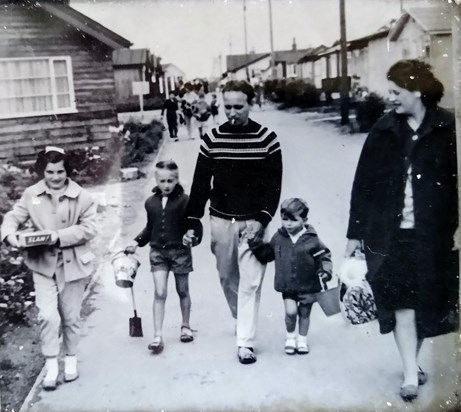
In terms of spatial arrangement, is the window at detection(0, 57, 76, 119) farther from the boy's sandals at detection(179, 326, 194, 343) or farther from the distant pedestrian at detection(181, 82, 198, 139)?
the boy's sandals at detection(179, 326, 194, 343)

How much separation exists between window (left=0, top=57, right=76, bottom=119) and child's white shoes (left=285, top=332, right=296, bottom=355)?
1.58m

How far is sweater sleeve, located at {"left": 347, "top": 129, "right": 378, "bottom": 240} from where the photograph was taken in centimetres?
286

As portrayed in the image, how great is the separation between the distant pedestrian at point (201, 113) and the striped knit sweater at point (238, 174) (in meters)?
0.05

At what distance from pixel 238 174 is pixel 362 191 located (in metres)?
0.62

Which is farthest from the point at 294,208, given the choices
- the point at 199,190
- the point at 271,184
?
the point at 199,190

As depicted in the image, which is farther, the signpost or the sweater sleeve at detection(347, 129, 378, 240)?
the signpost

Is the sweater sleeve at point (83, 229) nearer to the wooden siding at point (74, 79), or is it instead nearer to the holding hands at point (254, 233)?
the wooden siding at point (74, 79)

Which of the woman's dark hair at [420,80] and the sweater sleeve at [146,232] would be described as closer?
the woman's dark hair at [420,80]

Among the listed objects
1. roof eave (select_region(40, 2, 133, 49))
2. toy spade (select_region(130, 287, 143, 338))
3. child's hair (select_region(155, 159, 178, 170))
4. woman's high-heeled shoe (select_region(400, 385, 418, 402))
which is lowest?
woman's high-heeled shoe (select_region(400, 385, 418, 402))

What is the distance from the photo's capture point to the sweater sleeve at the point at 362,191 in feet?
9.37

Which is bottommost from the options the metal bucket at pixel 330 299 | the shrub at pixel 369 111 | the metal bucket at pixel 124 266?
the metal bucket at pixel 330 299

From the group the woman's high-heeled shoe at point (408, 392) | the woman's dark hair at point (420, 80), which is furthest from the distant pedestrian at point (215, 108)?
the woman's high-heeled shoe at point (408, 392)

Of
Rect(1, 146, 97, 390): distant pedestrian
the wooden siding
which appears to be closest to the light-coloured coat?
Rect(1, 146, 97, 390): distant pedestrian

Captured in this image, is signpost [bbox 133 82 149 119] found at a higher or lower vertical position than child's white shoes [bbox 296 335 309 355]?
higher
